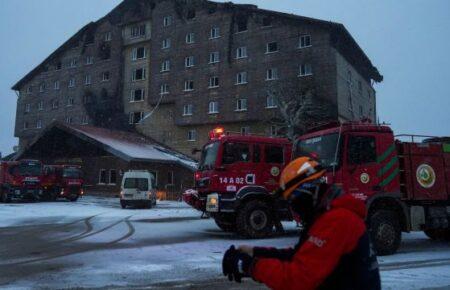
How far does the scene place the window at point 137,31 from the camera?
48125 millimetres

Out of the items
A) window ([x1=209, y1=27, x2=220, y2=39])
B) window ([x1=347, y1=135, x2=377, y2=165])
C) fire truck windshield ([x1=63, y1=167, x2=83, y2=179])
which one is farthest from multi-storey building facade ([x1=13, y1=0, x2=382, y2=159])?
window ([x1=347, y1=135, x2=377, y2=165])

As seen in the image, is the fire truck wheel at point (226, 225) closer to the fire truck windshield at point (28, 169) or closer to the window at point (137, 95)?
the fire truck windshield at point (28, 169)

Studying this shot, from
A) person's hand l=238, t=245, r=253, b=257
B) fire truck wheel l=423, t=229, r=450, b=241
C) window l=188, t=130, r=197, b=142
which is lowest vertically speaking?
fire truck wheel l=423, t=229, r=450, b=241

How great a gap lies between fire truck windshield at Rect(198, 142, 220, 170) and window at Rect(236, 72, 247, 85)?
27338mm

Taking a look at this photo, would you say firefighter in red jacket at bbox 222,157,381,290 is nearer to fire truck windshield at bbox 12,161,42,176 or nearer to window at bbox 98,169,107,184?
fire truck windshield at bbox 12,161,42,176

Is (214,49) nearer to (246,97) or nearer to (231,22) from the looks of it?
(231,22)

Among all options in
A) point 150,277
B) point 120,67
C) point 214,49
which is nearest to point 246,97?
point 214,49

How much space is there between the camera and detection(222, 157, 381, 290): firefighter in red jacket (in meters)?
2.28

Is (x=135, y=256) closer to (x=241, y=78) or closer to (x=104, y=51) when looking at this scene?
(x=241, y=78)

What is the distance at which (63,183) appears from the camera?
30.3 metres

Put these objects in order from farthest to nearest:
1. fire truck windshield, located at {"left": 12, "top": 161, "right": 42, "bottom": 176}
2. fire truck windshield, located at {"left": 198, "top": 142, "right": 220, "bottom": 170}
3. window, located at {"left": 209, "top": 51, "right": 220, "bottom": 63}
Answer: window, located at {"left": 209, "top": 51, "right": 220, "bottom": 63} → fire truck windshield, located at {"left": 12, "top": 161, "right": 42, "bottom": 176} → fire truck windshield, located at {"left": 198, "top": 142, "right": 220, "bottom": 170}

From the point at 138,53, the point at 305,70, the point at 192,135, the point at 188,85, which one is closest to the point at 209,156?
the point at 305,70

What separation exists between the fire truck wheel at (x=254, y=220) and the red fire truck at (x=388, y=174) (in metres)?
2.70

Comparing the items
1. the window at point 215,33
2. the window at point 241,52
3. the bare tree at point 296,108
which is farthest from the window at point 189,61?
the bare tree at point 296,108
